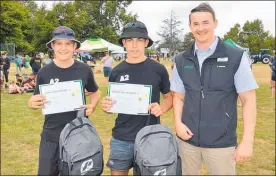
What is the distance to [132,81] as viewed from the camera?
3.49 meters

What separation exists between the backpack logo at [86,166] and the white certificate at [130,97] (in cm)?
70

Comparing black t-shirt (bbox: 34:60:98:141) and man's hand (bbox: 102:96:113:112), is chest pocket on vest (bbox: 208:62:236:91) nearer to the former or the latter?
man's hand (bbox: 102:96:113:112)

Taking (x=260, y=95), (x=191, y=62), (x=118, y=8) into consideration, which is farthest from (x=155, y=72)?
(x=118, y=8)

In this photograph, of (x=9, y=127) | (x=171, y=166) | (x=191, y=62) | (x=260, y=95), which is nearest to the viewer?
(x=171, y=166)

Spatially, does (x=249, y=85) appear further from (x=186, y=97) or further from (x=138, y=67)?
(x=138, y=67)

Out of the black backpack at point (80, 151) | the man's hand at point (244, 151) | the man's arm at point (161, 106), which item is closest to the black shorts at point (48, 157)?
the black backpack at point (80, 151)

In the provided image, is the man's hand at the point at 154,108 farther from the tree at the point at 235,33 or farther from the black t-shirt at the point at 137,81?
the tree at the point at 235,33

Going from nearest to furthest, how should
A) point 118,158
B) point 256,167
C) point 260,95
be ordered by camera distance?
point 118,158 < point 256,167 < point 260,95

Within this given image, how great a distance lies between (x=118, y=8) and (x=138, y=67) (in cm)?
7686

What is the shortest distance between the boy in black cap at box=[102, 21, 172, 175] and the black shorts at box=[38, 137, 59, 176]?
615 mm

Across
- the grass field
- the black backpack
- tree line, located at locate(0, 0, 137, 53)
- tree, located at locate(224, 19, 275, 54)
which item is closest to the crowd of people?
the black backpack

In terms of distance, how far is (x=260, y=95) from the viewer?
16.6 metres

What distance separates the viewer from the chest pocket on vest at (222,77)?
3066 millimetres

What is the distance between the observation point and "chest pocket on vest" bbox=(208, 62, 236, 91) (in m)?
3.07
